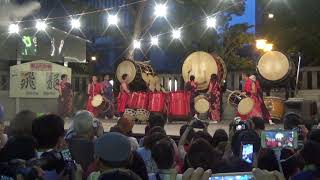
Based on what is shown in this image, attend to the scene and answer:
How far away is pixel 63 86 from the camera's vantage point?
709 inches

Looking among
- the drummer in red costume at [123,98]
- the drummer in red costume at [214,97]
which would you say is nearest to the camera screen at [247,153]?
the drummer in red costume at [214,97]

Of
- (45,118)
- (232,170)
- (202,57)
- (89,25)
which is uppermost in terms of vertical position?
(89,25)

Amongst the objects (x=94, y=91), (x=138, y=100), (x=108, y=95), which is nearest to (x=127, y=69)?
(x=108, y=95)

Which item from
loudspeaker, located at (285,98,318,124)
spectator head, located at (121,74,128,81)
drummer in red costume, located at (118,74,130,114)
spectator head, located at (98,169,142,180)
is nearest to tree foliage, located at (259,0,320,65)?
spectator head, located at (121,74,128,81)

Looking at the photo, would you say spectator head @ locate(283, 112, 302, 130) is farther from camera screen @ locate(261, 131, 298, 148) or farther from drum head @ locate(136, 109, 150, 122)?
drum head @ locate(136, 109, 150, 122)

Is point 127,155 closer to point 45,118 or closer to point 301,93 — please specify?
point 45,118

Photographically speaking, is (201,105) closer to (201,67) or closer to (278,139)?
(201,67)

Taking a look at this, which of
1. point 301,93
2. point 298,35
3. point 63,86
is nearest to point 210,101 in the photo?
point 301,93

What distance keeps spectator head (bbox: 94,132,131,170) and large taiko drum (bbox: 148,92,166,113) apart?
43.2 feet

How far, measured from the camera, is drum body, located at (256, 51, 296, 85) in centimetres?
1534

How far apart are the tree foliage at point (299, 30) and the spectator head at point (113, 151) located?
1776cm

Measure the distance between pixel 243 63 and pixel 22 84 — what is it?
11.2 metres

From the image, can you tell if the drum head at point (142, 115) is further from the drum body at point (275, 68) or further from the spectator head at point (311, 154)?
the spectator head at point (311, 154)

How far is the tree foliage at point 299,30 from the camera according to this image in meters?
20.7
